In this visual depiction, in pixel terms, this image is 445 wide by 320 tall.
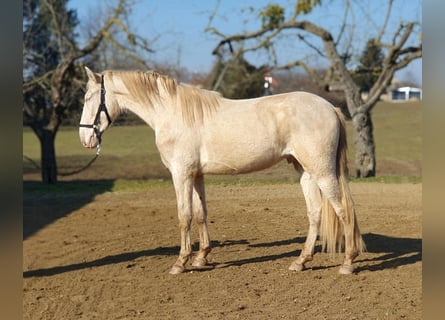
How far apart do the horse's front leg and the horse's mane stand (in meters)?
0.53

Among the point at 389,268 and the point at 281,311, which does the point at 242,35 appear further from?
the point at 281,311

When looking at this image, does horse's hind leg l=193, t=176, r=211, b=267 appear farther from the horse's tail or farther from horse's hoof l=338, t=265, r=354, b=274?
horse's hoof l=338, t=265, r=354, b=274

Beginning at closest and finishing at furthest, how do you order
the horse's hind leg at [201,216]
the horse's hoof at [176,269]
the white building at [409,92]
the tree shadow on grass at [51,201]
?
the horse's hoof at [176,269]
the horse's hind leg at [201,216]
the white building at [409,92]
the tree shadow on grass at [51,201]

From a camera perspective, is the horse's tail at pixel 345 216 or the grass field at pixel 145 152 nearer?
the horse's tail at pixel 345 216

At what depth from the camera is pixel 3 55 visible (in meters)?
1.21

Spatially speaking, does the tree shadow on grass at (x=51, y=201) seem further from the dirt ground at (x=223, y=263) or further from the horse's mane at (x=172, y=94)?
the horse's mane at (x=172, y=94)

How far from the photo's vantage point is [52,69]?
13125mm

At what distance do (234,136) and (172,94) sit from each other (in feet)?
2.33

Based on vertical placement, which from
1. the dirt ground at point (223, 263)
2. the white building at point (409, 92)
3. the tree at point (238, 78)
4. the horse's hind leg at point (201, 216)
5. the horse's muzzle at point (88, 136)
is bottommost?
the dirt ground at point (223, 263)

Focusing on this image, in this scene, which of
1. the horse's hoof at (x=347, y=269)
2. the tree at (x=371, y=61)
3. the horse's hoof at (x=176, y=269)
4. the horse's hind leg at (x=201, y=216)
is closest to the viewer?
the horse's hoof at (x=347, y=269)

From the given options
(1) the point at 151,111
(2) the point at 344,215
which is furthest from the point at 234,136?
(2) the point at 344,215

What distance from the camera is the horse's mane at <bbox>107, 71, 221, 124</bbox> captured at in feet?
16.1

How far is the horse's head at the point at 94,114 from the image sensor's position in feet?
16.4

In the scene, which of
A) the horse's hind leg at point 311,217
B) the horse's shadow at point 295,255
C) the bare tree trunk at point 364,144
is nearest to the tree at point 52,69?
the bare tree trunk at point 364,144
